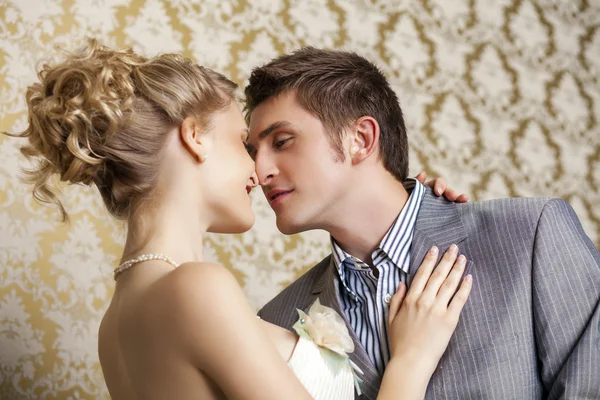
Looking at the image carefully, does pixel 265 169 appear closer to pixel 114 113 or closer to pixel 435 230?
pixel 435 230

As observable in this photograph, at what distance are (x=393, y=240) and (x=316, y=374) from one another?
20.4 inches

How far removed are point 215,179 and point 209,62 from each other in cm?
158

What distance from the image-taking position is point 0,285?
2.76 m

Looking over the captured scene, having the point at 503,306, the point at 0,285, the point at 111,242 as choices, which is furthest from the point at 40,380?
the point at 503,306

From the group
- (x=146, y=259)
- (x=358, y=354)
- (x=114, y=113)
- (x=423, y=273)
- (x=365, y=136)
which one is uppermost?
(x=365, y=136)

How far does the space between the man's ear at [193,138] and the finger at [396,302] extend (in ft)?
2.12

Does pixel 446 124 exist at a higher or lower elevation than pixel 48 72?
higher

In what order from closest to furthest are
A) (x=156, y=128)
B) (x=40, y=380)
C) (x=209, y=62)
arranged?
(x=156, y=128) < (x=40, y=380) < (x=209, y=62)

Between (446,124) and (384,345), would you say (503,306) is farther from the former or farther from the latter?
(446,124)

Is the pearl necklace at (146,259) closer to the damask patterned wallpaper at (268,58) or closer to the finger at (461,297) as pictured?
the finger at (461,297)

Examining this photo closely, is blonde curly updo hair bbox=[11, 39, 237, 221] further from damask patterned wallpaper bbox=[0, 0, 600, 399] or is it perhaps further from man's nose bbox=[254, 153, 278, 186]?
damask patterned wallpaper bbox=[0, 0, 600, 399]

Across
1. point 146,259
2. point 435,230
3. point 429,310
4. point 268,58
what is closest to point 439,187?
point 435,230

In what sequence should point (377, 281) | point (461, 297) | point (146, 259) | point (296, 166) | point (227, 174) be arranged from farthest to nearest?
point (296, 166) → point (377, 281) → point (461, 297) → point (227, 174) → point (146, 259)

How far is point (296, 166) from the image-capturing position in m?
2.07
